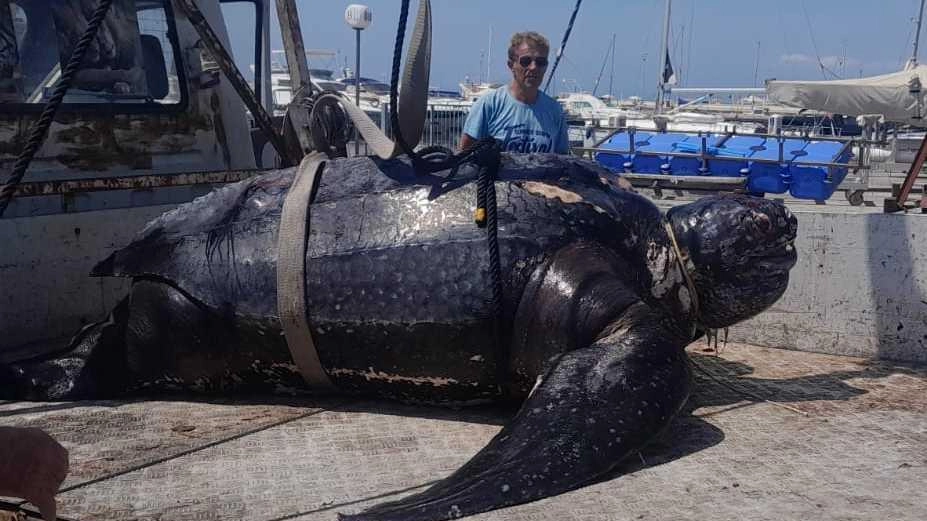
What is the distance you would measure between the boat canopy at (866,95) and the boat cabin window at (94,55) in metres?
15.0

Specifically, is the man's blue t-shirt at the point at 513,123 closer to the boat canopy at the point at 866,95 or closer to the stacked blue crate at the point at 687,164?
the stacked blue crate at the point at 687,164

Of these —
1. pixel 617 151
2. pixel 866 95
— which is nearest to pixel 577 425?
pixel 617 151

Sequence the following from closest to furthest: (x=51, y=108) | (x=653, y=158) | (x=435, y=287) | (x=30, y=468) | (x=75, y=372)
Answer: (x=30, y=468)
(x=51, y=108)
(x=435, y=287)
(x=75, y=372)
(x=653, y=158)

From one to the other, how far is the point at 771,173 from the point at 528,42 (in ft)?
36.4

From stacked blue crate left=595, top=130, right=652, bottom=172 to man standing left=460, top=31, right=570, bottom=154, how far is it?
1121cm

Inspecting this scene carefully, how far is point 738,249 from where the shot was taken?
3891 mm

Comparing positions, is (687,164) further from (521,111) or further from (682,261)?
(682,261)

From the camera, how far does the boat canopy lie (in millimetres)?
17594

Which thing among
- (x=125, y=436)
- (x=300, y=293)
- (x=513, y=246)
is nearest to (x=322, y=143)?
(x=300, y=293)

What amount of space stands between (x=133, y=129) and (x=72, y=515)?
10.5ft

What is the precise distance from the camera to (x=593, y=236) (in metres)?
3.75

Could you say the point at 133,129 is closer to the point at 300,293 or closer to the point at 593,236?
the point at 300,293

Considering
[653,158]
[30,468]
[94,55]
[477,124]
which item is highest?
[94,55]

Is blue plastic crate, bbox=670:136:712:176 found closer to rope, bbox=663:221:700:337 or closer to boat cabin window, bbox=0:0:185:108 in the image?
boat cabin window, bbox=0:0:185:108
